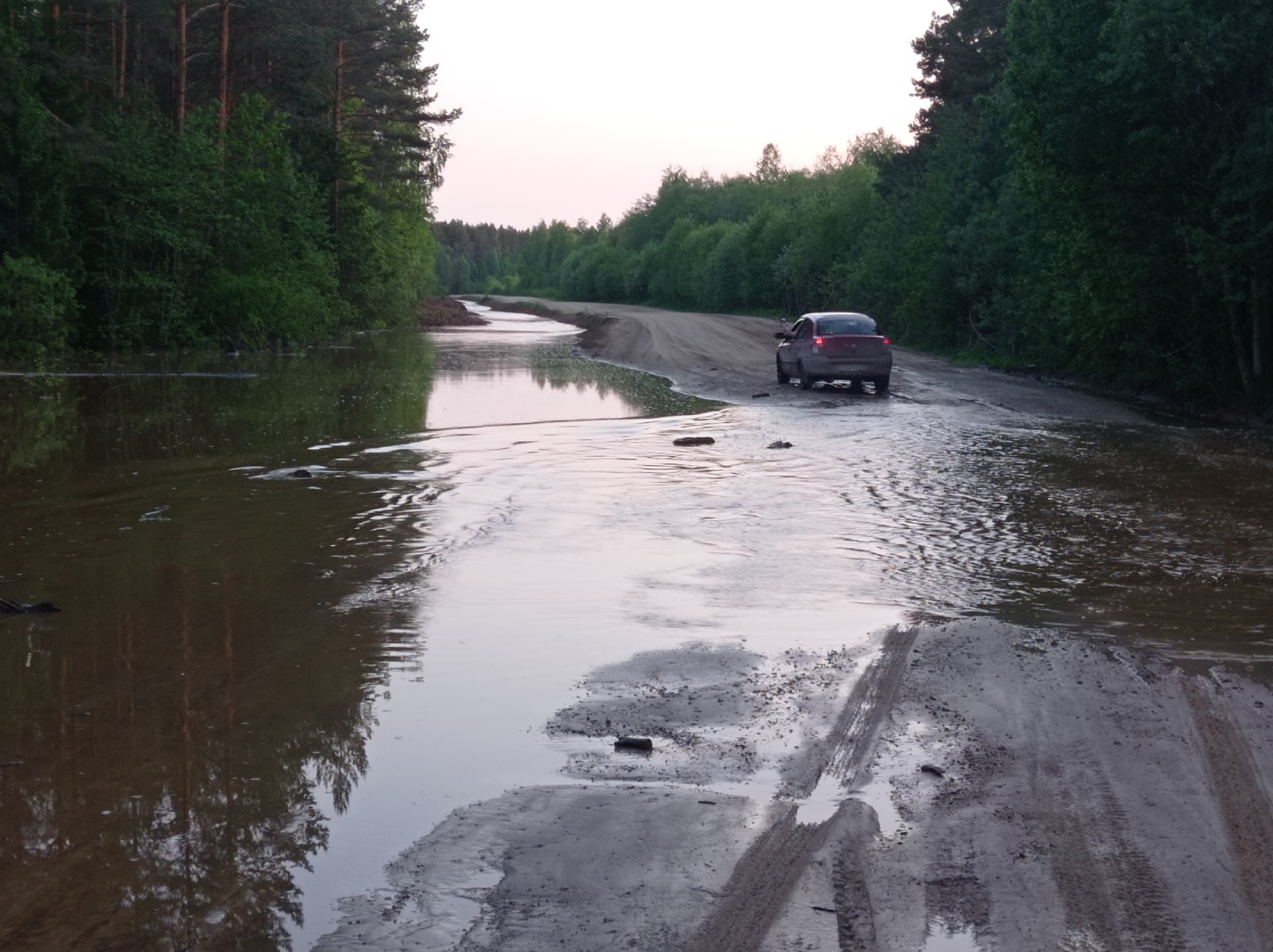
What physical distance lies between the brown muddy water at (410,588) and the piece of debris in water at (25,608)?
0.15 m

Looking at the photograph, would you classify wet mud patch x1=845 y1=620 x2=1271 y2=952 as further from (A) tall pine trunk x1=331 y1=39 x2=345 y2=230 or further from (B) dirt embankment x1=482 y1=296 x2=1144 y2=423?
(A) tall pine trunk x1=331 y1=39 x2=345 y2=230

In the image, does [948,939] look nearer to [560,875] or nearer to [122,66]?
[560,875]

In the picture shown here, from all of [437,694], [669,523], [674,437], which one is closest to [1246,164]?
[674,437]

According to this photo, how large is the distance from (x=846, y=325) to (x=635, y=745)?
2302cm

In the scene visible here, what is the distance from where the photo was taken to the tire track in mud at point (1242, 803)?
4.41m

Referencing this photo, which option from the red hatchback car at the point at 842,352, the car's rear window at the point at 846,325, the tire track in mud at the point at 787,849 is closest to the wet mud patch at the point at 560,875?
the tire track in mud at the point at 787,849

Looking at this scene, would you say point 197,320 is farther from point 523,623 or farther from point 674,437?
point 523,623

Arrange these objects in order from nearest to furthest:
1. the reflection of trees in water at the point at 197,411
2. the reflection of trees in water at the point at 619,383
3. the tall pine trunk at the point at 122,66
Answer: the reflection of trees in water at the point at 197,411 → the reflection of trees in water at the point at 619,383 → the tall pine trunk at the point at 122,66

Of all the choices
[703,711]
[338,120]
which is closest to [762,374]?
[703,711]

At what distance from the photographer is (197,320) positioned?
39.1m

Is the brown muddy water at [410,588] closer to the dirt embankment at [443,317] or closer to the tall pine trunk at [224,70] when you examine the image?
the tall pine trunk at [224,70]

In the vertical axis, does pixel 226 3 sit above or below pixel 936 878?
above

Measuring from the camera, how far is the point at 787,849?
491cm

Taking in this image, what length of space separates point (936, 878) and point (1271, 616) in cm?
509
